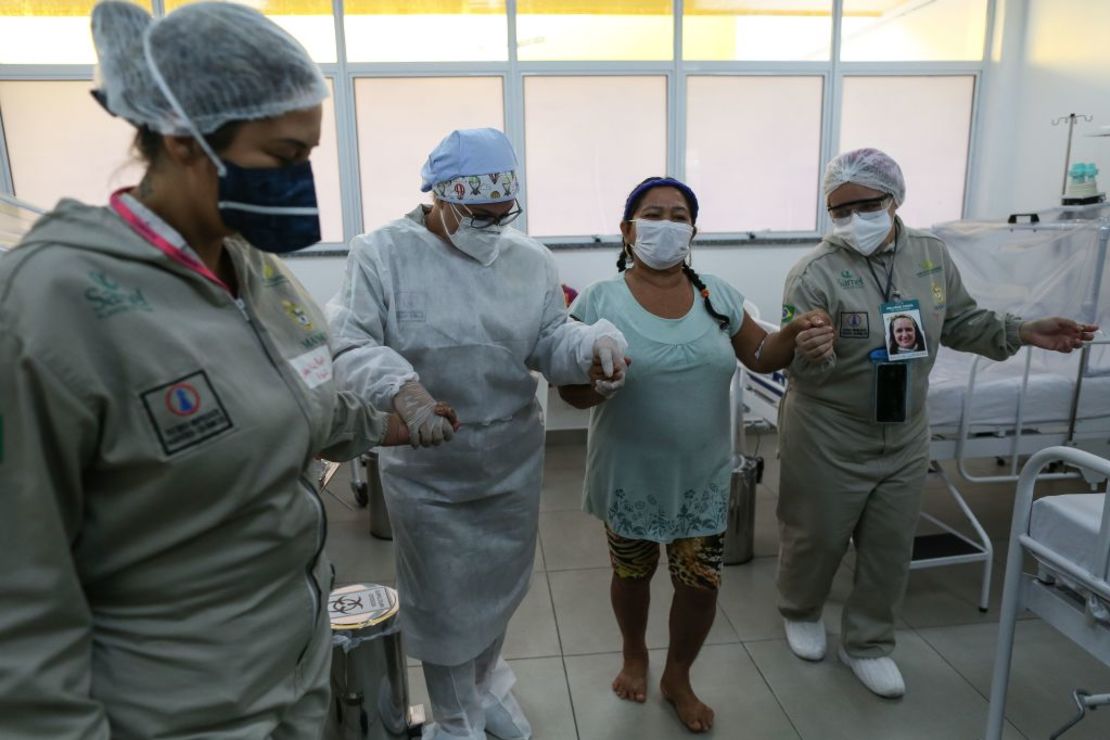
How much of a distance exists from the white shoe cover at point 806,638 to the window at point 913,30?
11.3 ft

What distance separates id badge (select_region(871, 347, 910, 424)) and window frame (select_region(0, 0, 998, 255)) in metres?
2.54

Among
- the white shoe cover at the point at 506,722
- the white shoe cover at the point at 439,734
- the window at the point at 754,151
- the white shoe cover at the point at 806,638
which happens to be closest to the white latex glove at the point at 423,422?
the white shoe cover at the point at 439,734

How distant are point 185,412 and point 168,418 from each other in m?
0.02

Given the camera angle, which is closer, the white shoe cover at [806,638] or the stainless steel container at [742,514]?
the white shoe cover at [806,638]

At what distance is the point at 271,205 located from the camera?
2.85ft

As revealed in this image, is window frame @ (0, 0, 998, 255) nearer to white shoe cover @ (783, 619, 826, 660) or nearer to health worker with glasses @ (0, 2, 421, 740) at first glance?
white shoe cover @ (783, 619, 826, 660)

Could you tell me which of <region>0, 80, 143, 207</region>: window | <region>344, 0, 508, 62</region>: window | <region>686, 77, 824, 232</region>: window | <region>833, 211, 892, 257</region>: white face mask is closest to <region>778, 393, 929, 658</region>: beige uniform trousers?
<region>833, 211, 892, 257</region>: white face mask

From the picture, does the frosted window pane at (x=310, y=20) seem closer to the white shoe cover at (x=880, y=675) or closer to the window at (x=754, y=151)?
the window at (x=754, y=151)

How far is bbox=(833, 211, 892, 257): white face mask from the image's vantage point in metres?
2.00

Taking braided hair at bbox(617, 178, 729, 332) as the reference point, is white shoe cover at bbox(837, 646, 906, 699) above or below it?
below

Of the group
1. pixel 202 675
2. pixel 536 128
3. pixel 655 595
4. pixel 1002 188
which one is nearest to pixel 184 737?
pixel 202 675

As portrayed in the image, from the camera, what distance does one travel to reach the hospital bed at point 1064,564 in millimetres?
1367

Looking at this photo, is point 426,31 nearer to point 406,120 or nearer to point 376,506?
point 406,120

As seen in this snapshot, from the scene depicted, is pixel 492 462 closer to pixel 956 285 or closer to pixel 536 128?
pixel 956 285
